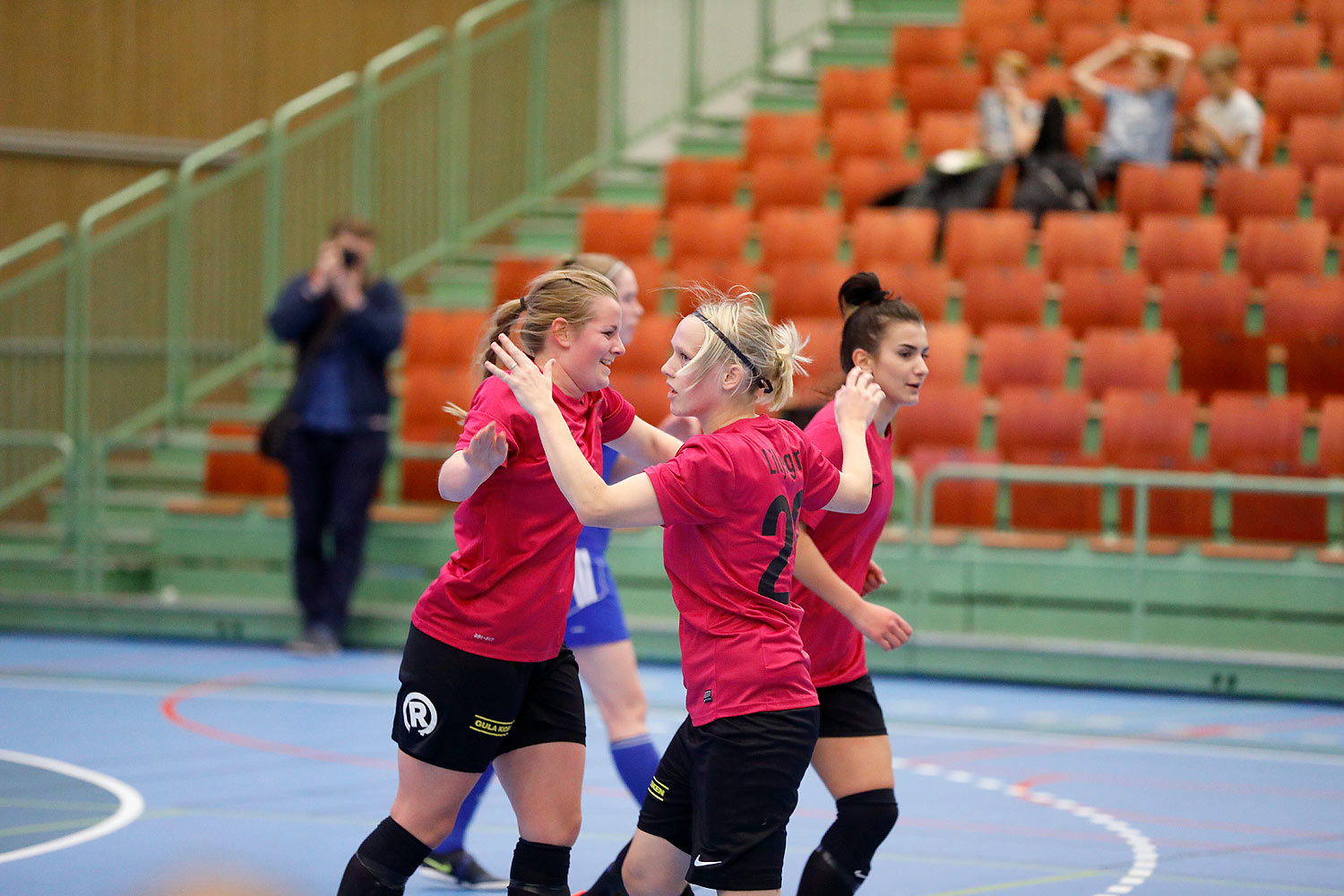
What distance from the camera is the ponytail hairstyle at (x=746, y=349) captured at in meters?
2.97

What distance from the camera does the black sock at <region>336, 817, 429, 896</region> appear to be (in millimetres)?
3057

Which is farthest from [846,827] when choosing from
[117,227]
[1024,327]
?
[117,227]

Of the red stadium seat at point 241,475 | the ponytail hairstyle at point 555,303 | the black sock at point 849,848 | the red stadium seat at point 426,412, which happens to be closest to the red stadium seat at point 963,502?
the red stadium seat at point 426,412

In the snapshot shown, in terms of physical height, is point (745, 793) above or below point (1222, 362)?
below

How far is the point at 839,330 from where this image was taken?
870 centimetres

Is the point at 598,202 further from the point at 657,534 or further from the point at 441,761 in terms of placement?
the point at 441,761

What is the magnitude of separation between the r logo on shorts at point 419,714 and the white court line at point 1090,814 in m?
2.07

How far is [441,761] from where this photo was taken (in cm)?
312

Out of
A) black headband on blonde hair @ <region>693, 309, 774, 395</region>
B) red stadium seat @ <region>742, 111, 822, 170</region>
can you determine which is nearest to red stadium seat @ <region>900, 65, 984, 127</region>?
red stadium seat @ <region>742, 111, 822, 170</region>

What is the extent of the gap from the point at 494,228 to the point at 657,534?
4.43 m

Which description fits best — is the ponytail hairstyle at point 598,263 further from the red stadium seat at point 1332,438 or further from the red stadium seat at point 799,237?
the red stadium seat at point 799,237

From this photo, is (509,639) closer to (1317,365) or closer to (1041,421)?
(1041,421)

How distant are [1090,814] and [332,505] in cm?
461

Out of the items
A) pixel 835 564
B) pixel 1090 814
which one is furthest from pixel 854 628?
pixel 1090 814
